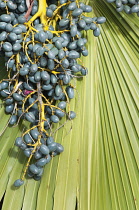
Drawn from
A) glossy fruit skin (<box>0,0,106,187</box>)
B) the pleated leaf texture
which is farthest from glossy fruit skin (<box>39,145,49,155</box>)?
the pleated leaf texture

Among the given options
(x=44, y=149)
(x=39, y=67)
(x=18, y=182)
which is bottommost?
(x=18, y=182)

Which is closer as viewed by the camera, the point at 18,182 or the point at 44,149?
the point at 44,149

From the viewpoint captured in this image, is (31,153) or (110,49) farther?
(110,49)

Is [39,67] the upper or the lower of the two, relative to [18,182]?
upper

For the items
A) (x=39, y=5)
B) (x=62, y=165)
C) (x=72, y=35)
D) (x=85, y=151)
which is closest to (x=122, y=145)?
(x=85, y=151)

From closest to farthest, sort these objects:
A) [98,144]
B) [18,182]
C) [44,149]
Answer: [44,149] < [18,182] < [98,144]

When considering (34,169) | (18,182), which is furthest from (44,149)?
(18,182)

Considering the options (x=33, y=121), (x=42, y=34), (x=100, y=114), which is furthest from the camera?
(x=100, y=114)

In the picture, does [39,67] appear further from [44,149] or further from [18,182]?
[18,182]

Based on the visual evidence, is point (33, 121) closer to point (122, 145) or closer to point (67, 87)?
point (67, 87)
